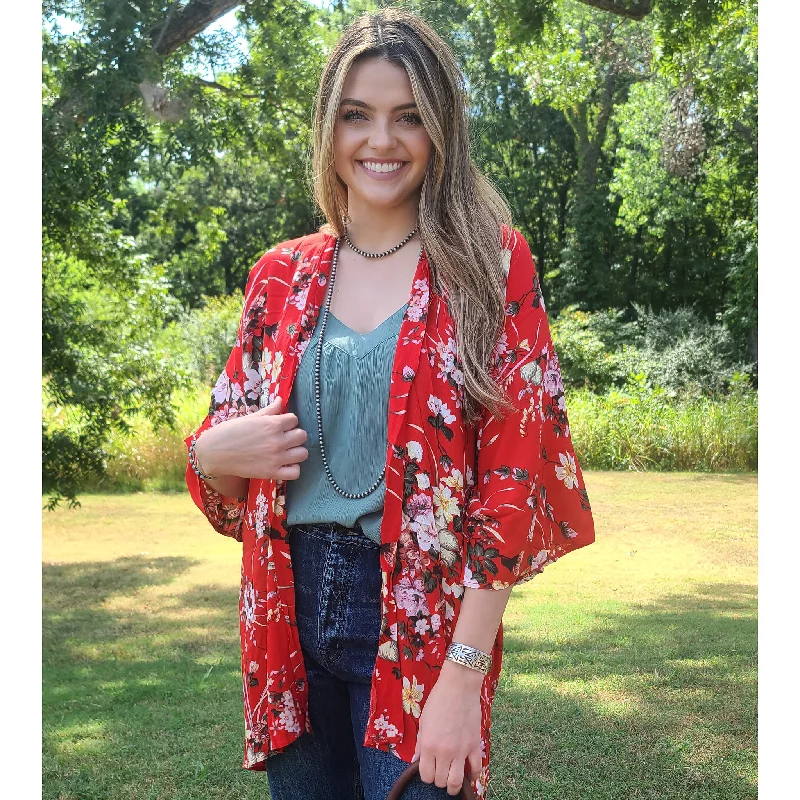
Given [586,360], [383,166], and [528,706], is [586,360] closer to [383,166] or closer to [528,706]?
[528,706]

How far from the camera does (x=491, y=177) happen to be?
8.77 feet

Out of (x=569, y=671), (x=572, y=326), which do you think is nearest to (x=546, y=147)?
(x=572, y=326)

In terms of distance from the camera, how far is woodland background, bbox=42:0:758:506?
4902mm

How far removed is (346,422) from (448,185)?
0.37 meters

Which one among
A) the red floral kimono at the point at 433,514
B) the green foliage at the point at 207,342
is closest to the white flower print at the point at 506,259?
the red floral kimono at the point at 433,514

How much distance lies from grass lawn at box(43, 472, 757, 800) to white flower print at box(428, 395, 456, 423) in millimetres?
2053

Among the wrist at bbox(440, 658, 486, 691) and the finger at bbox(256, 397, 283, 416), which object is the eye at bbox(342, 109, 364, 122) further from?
the wrist at bbox(440, 658, 486, 691)

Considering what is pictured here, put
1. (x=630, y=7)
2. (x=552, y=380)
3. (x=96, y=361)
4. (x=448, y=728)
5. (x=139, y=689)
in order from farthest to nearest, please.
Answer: (x=96, y=361) → (x=630, y=7) → (x=139, y=689) → (x=552, y=380) → (x=448, y=728)

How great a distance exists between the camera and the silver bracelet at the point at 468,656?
1200 millimetres

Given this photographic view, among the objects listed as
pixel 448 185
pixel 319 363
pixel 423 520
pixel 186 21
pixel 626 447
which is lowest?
pixel 626 447

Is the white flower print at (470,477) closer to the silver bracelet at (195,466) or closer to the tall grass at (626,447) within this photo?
the silver bracelet at (195,466)

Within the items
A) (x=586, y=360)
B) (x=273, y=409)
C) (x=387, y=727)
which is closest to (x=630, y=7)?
(x=273, y=409)

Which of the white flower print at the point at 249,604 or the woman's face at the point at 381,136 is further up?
the woman's face at the point at 381,136

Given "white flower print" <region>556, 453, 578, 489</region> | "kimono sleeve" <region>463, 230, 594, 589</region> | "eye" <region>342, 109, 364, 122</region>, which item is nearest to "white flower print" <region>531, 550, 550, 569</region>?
"kimono sleeve" <region>463, 230, 594, 589</region>
